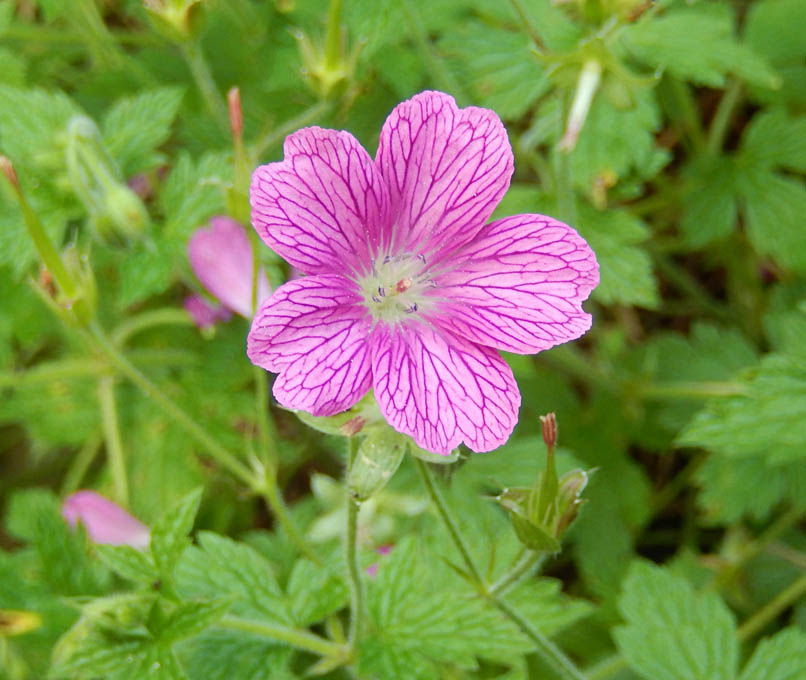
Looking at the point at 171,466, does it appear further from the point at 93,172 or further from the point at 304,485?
the point at 93,172

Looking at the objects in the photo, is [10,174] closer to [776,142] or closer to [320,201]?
[320,201]

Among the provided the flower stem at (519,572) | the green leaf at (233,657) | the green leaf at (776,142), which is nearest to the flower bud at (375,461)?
the flower stem at (519,572)

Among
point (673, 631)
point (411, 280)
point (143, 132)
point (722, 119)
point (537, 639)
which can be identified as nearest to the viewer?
point (411, 280)

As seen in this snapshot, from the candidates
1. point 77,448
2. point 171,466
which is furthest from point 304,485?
point 77,448

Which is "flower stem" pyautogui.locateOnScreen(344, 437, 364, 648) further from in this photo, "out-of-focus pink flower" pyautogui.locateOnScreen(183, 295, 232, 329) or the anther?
"out-of-focus pink flower" pyautogui.locateOnScreen(183, 295, 232, 329)

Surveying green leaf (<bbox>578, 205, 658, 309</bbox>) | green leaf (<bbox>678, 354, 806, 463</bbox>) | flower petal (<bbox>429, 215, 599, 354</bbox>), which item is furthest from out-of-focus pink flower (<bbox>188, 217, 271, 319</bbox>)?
green leaf (<bbox>678, 354, 806, 463</bbox>)

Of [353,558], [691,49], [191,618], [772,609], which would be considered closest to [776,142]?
[691,49]

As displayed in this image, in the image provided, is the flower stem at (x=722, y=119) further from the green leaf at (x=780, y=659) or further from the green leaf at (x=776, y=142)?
the green leaf at (x=780, y=659)
